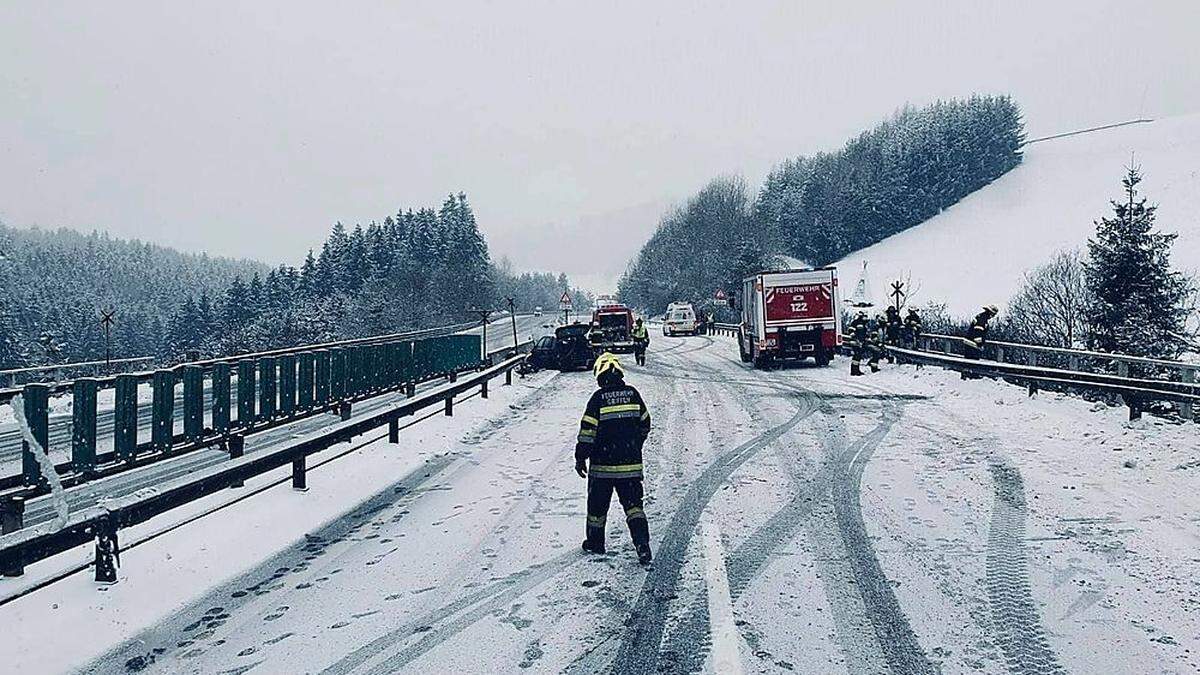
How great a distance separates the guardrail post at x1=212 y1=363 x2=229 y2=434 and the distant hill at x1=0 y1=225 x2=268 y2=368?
200ft

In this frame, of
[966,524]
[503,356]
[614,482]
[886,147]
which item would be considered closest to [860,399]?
[966,524]

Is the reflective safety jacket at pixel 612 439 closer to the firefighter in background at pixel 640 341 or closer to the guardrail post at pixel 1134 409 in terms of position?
the guardrail post at pixel 1134 409

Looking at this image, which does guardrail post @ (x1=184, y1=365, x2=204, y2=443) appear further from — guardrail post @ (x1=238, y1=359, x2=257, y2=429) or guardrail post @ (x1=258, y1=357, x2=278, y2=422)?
guardrail post @ (x1=258, y1=357, x2=278, y2=422)

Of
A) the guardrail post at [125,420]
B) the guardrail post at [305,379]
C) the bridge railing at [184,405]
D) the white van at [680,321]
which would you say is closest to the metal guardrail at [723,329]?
the white van at [680,321]

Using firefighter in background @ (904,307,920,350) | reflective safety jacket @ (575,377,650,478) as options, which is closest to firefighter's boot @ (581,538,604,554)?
reflective safety jacket @ (575,377,650,478)

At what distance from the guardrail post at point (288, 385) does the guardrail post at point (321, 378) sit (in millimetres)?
861

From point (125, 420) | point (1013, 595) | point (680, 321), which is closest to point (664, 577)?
point (1013, 595)

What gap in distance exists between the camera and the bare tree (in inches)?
1508

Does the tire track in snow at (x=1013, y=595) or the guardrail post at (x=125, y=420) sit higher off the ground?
the guardrail post at (x=125, y=420)

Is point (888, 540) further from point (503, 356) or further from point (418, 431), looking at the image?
point (503, 356)

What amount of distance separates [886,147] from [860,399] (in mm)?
90622

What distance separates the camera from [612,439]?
6984 millimetres

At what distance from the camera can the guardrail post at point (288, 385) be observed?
12711 mm

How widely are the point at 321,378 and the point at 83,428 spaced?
6.35 metres
